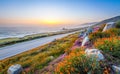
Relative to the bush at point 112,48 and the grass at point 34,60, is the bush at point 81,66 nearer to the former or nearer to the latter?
the bush at point 112,48

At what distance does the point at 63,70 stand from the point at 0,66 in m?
8.91

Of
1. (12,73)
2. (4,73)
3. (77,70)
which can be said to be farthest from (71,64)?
(4,73)

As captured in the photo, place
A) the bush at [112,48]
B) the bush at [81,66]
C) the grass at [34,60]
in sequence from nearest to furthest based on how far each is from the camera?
the bush at [81,66] → the bush at [112,48] → the grass at [34,60]

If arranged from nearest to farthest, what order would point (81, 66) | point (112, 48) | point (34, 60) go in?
point (81, 66), point (112, 48), point (34, 60)

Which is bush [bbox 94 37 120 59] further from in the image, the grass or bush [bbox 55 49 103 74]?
the grass

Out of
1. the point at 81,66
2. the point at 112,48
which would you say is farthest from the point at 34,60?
the point at 112,48

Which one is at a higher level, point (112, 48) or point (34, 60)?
point (112, 48)

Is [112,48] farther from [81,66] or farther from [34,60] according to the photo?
[34,60]

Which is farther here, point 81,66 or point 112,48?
point 112,48

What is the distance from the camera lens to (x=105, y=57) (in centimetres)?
591

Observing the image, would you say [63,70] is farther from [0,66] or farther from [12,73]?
[0,66]

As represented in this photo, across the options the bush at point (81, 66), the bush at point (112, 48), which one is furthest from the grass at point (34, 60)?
the bush at point (112, 48)

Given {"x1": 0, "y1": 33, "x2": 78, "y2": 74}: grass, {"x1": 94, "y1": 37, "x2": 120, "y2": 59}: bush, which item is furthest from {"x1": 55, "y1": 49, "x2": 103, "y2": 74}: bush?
{"x1": 0, "y1": 33, "x2": 78, "y2": 74}: grass

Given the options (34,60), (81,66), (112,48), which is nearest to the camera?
(81,66)
